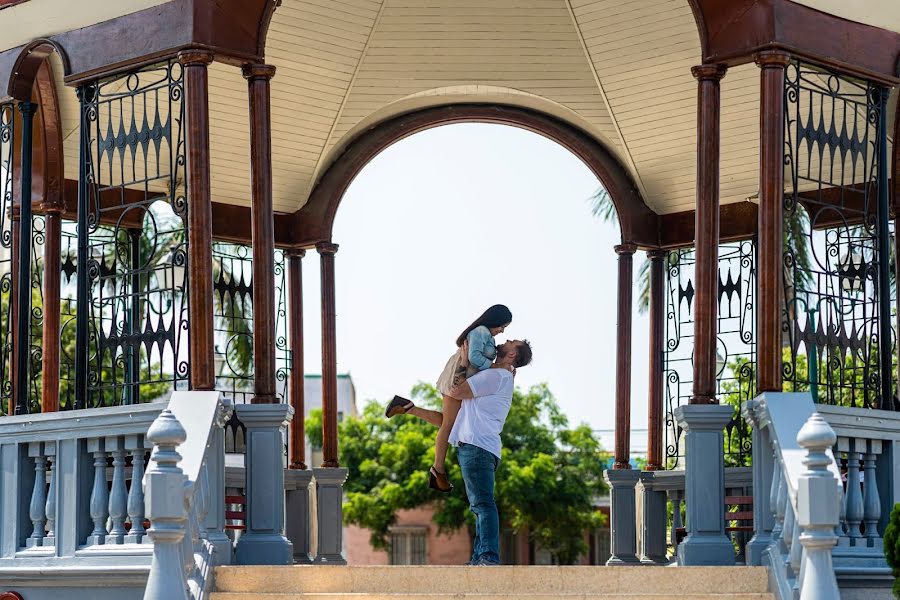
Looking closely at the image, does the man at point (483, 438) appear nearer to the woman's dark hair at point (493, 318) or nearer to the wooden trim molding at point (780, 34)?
the woman's dark hair at point (493, 318)

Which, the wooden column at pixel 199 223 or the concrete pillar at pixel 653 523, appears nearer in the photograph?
the wooden column at pixel 199 223

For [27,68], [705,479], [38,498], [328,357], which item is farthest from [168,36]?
[328,357]

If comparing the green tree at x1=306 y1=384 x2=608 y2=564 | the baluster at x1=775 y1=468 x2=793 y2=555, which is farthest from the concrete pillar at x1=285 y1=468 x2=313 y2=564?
the green tree at x1=306 y1=384 x2=608 y2=564

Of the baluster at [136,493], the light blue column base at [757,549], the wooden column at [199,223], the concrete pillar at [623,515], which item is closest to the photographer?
the baluster at [136,493]

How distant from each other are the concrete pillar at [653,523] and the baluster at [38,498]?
19.9ft

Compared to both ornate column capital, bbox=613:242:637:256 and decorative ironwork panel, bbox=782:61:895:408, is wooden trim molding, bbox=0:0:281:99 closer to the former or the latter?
decorative ironwork panel, bbox=782:61:895:408

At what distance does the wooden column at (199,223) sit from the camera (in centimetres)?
1011

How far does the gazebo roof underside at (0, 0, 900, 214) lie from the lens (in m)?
14.0

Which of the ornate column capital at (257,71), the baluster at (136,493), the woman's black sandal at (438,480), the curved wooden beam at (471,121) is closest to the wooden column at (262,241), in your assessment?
the ornate column capital at (257,71)

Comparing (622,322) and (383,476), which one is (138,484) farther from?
(383,476)

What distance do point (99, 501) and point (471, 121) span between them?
279 inches

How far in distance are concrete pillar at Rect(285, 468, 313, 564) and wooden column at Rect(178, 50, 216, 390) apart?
347 centimetres

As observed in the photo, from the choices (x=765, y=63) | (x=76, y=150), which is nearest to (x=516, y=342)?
(x=765, y=63)

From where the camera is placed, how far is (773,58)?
10445 millimetres
